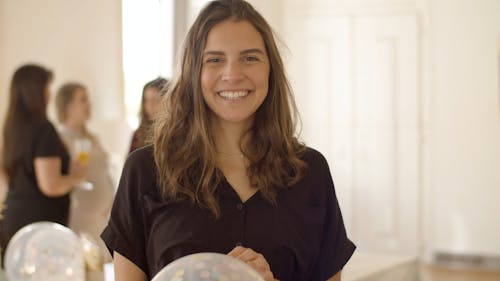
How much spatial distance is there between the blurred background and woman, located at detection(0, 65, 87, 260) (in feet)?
9.29

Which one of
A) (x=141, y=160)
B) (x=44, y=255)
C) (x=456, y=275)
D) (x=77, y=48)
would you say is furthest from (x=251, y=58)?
(x=456, y=275)

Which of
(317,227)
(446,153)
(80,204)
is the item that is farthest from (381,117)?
(317,227)

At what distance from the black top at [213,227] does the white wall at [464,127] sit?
20.1 feet

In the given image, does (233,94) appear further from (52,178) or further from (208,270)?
(52,178)

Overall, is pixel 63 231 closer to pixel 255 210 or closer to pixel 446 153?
pixel 255 210

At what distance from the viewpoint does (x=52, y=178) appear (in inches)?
169

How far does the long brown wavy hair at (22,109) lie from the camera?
423 cm

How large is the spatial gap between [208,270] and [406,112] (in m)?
6.63

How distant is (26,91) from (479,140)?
480 cm

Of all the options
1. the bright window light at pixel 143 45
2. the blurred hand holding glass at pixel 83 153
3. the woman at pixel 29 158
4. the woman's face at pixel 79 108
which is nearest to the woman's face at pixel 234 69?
the woman at pixel 29 158

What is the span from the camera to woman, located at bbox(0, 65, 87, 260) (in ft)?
13.9

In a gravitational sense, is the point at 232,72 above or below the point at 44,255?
above

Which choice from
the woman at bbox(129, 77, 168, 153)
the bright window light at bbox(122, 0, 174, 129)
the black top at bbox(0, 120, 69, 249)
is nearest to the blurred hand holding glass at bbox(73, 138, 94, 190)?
the black top at bbox(0, 120, 69, 249)

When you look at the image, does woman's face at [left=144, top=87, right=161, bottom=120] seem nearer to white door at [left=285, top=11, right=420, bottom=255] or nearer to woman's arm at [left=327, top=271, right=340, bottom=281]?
woman's arm at [left=327, top=271, right=340, bottom=281]
